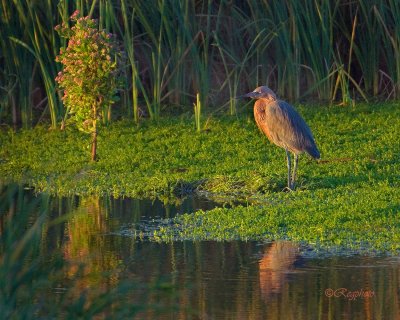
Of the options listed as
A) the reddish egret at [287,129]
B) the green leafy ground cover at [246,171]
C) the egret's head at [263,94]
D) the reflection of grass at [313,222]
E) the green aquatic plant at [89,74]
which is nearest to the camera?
the reflection of grass at [313,222]

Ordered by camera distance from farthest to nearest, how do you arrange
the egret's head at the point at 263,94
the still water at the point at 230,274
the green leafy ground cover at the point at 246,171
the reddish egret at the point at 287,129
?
the egret's head at the point at 263,94 → the reddish egret at the point at 287,129 → the green leafy ground cover at the point at 246,171 → the still water at the point at 230,274

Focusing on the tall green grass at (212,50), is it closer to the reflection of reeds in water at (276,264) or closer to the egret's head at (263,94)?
the egret's head at (263,94)

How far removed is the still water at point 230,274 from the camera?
8.23 m

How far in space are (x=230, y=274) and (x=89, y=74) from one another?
22.6 ft

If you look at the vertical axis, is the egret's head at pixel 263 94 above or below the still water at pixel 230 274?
above

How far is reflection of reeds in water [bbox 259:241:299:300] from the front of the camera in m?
9.05

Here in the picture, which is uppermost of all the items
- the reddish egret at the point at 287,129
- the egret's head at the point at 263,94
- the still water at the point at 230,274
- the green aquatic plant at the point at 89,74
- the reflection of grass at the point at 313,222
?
the green aquatic plant at the point at 89,74

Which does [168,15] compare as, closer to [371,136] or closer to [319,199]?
[371,136]

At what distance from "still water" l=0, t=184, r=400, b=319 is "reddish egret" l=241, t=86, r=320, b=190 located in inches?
85.8

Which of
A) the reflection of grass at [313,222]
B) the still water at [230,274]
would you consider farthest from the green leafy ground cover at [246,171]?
the still water at [230,274]

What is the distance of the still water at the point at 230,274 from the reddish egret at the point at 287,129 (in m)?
2.18

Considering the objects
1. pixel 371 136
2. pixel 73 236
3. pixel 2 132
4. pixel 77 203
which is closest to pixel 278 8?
pixel 371 136

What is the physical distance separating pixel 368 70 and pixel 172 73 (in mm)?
3137

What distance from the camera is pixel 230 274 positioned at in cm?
954
